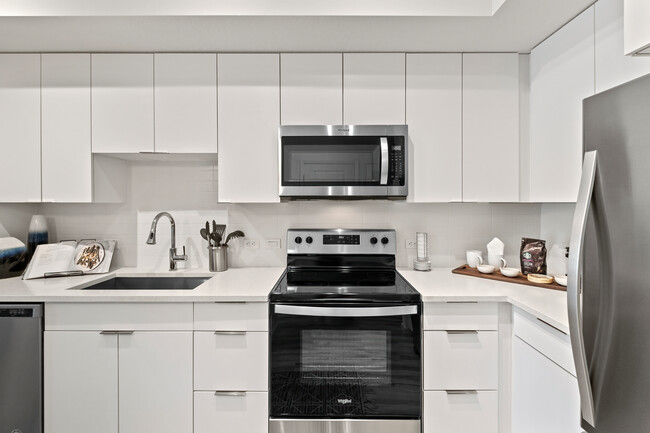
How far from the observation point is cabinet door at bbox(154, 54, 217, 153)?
2.10 meters

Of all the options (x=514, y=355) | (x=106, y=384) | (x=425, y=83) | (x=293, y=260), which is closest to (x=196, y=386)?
(x=106, y=384)

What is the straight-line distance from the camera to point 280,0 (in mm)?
1719

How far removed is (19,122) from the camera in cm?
209

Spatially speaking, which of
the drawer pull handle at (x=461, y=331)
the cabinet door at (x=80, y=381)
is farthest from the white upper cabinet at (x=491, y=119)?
the cabinet door at (x=80, y=381)

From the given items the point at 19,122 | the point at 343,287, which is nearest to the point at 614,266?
the point at 343,287

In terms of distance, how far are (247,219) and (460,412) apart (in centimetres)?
166

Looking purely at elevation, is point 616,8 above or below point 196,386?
above

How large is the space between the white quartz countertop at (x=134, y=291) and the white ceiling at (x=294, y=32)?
1341 millimetres

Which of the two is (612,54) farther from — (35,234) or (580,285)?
(35,234)

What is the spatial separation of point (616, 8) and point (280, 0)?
1436 mm

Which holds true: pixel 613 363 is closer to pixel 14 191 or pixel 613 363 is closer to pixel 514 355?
pixel 514 355

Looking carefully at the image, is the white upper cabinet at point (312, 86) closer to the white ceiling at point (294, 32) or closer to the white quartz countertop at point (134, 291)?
the white ceiling at point (294, 32)

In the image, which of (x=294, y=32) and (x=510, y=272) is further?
(x=510, y=272)

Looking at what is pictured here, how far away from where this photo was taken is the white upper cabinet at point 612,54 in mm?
1384
